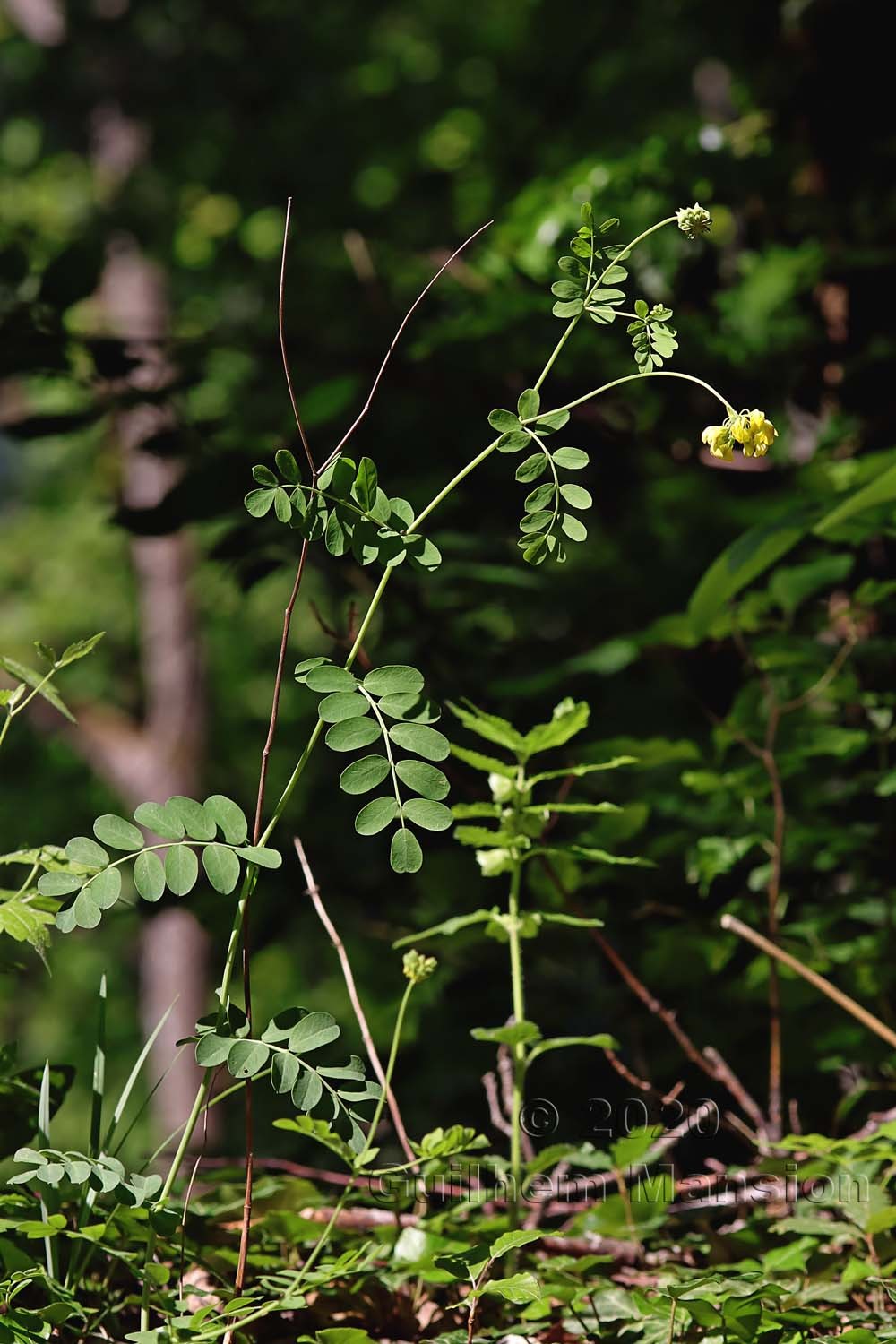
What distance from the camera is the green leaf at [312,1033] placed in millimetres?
732

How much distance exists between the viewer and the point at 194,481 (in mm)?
1460

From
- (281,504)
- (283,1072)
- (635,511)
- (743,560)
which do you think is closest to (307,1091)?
(283,1072)

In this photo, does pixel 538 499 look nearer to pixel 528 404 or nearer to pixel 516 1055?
pixel 528 404

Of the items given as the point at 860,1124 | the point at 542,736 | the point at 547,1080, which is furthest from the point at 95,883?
the point at 860,1124

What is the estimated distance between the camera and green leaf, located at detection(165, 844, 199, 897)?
0.72 meters

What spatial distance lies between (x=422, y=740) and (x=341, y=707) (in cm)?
6

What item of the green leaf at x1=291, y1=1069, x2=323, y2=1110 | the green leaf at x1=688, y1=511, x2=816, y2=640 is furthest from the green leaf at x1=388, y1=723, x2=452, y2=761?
the green leaf at x1=688, y1=511, x2=816, y2=640

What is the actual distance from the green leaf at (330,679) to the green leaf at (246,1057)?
223 millimetres

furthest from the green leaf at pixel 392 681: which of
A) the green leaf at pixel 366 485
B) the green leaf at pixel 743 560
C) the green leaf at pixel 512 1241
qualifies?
the green leaf at pixel 743 560

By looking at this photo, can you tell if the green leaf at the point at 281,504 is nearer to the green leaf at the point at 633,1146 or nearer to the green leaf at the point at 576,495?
the green leaf at the point at 576,495

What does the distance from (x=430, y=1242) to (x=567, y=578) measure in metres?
1.05

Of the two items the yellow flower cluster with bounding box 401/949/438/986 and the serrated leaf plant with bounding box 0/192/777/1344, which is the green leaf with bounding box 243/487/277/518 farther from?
the yellow flower cluster with bounding box 401/949/438/986

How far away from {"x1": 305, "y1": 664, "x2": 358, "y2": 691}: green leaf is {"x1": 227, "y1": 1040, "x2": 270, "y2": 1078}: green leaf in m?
0.22

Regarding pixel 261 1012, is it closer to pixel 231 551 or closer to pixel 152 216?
pixel 152 216
